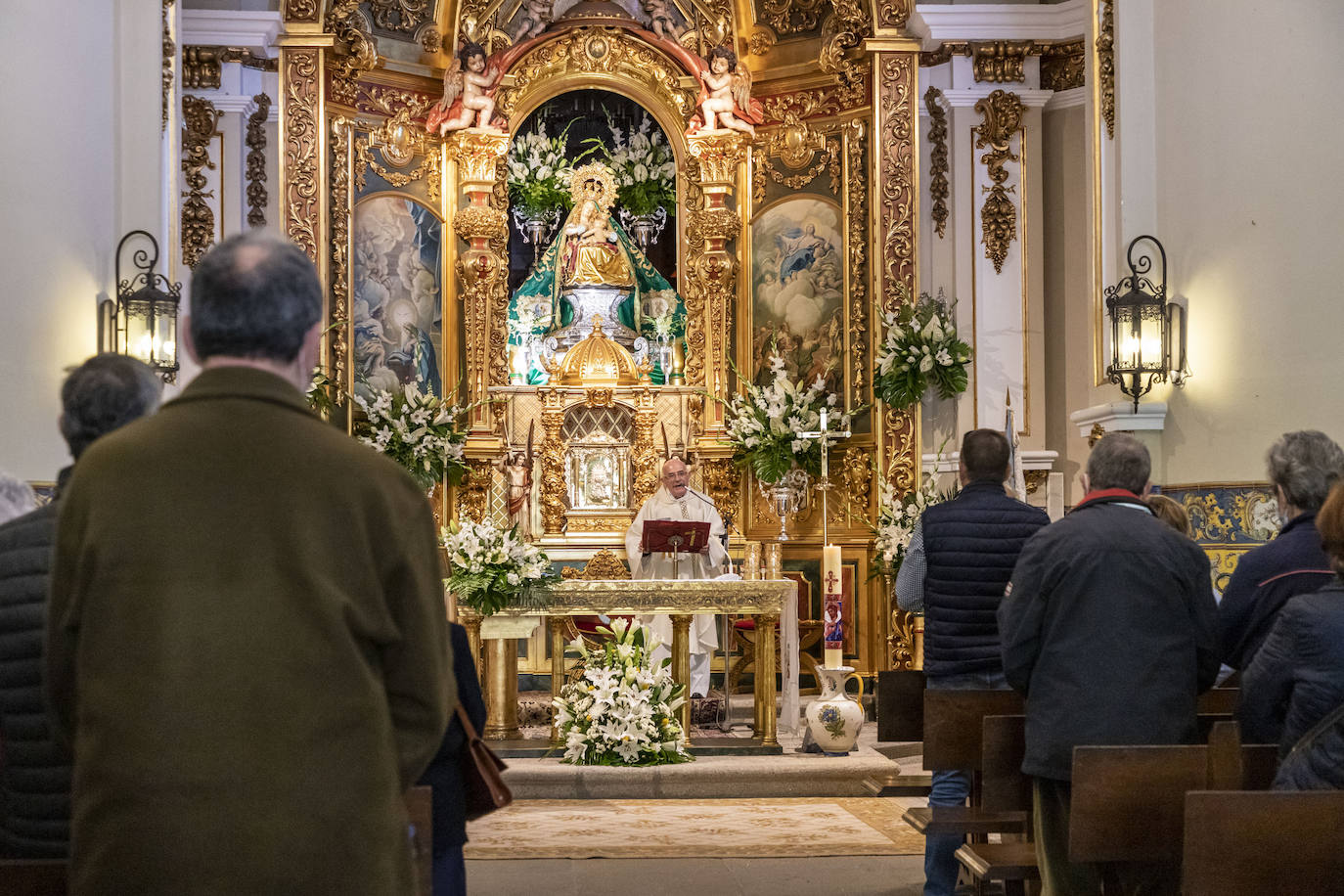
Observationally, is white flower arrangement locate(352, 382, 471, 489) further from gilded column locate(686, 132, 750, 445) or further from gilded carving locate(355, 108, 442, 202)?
gilded column locate(686, 132, 750, 445)

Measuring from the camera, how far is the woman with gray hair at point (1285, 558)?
13.6 feet

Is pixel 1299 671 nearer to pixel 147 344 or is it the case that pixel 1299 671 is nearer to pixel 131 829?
pixel 131 829

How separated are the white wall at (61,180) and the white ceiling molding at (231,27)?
8.89 ft

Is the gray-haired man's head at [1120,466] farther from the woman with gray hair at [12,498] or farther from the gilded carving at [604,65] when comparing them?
the gilded carving at [604,65]

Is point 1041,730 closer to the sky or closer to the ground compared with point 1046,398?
closer to the ground

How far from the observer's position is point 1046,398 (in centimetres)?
1180

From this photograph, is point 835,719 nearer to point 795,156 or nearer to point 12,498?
point 795,156

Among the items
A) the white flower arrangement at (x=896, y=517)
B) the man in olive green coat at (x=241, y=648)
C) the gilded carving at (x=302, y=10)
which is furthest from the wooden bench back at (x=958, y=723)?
the gilded carving at (x=302, y=10)

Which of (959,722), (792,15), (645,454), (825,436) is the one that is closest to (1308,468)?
(959,722)

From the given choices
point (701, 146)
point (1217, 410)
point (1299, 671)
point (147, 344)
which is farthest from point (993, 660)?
point (701, 146)

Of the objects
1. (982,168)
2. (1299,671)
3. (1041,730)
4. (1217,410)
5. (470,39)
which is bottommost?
(1041,730)

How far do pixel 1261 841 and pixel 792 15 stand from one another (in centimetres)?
1089

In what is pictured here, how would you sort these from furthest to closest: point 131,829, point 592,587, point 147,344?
point 592,587 < point 147,344 < point 131,829

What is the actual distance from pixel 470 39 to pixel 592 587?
225 inches
